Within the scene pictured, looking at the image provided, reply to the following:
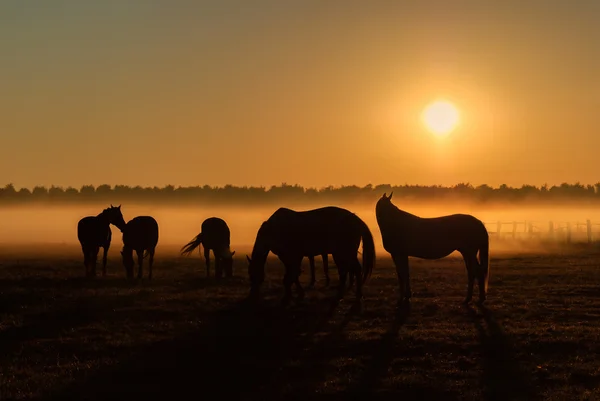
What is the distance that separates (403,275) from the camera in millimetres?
18016

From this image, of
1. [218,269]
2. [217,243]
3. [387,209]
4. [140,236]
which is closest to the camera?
[387,209]

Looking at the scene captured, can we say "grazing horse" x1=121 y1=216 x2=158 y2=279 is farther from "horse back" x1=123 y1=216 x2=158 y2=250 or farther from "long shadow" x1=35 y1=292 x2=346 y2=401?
"long shadow" x1=35 y1=292 x2=346 y2=401

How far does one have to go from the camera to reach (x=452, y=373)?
34.7 feet

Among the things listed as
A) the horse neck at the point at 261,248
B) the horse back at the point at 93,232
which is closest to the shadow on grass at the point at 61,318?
the horse neck at the point at 261,248

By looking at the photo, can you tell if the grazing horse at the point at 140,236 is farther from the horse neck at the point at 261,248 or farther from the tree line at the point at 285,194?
the tree line at the point at 285,194

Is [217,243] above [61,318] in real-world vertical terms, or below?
above

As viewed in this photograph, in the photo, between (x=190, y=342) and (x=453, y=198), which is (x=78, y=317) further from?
(x=453, y=198)

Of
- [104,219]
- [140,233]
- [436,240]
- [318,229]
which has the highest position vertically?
[104,219]

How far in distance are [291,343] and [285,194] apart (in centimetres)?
16556

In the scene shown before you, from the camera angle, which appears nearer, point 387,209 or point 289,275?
point 289,275

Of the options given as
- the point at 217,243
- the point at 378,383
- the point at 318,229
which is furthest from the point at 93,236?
the point at 378,383

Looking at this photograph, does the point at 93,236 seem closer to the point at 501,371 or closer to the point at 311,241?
the point at 311,241

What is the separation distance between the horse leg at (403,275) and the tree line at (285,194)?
144m

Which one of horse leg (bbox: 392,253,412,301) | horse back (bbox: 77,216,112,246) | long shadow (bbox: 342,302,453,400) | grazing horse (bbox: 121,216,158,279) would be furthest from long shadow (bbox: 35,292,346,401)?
horse back (bbox: 77,216,112,246)
